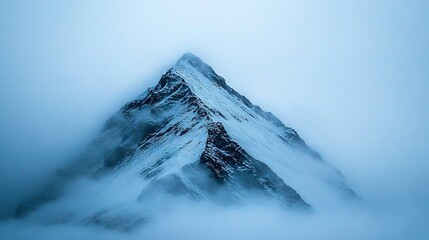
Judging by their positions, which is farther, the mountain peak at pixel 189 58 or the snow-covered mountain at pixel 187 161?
the mountain peak at pixel 189 58

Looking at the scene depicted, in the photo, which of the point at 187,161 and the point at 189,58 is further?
the point at 189,58

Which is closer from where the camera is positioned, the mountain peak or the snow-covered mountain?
the snow-covered mountain

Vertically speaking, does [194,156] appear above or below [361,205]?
below

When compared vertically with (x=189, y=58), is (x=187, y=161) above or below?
below

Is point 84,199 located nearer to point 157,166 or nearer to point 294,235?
point 157,166

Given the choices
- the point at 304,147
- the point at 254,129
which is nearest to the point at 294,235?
the point at 254,129

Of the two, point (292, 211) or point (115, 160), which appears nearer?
point (292, 211)

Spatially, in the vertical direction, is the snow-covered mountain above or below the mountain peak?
below

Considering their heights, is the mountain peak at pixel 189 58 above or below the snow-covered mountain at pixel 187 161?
above
